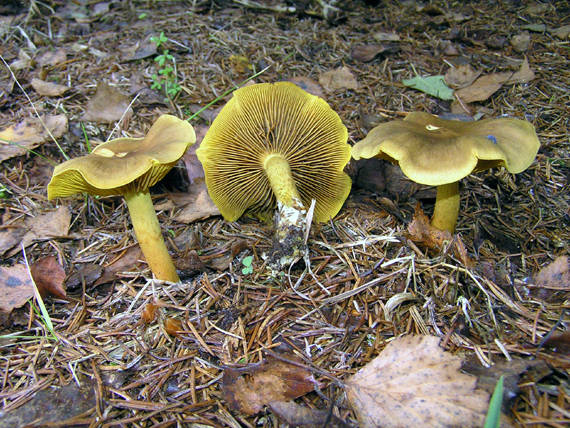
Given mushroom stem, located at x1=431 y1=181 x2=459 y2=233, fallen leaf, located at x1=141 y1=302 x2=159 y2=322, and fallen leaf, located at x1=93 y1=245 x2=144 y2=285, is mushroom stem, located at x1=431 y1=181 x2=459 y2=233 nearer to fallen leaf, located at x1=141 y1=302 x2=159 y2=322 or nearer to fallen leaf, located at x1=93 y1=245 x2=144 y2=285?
fallen leaf, located at x1=141 y1=302 x2=159 y2=322

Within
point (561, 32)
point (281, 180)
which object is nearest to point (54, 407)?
point (281, 180)

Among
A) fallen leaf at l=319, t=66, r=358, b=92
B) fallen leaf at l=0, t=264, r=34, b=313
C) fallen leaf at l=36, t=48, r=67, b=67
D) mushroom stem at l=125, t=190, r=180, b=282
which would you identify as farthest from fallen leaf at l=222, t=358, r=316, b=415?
fallen leaf at l=36, t=48, r=67, b=67

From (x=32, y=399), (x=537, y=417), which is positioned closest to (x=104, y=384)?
(x=32, y=399)

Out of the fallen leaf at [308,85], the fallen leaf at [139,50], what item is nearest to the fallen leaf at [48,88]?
the fallen leaf at [139,50]

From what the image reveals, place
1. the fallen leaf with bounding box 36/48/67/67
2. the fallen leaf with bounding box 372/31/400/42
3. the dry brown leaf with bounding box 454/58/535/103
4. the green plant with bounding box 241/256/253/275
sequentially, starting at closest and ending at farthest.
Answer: the green plant with bounding box 241/256/253/275, the dry brown leaf with bounding box 454/58/535/103, the fallen leaf with bounding box 36/48/67/67, the fallen leaf with bounding box 372/31/400/42

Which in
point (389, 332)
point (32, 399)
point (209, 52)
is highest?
point (209, 52)

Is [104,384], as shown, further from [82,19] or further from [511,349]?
[82,19]
